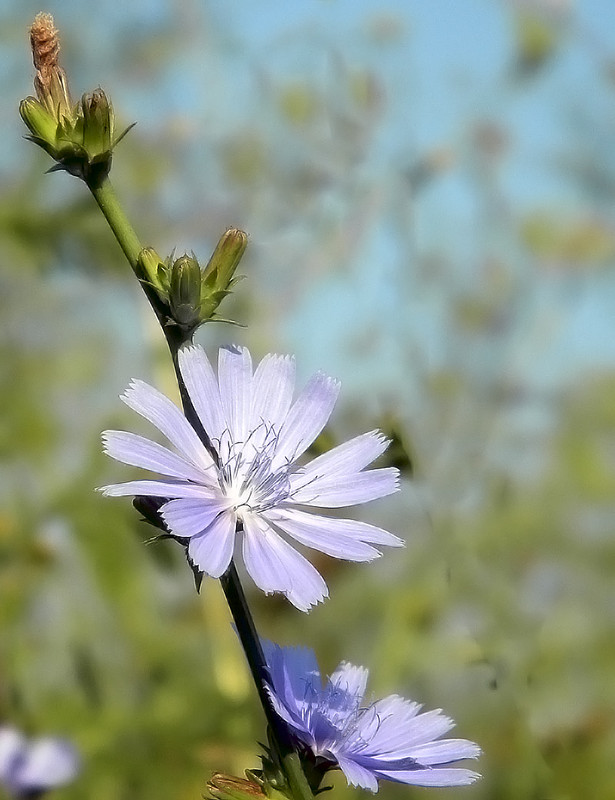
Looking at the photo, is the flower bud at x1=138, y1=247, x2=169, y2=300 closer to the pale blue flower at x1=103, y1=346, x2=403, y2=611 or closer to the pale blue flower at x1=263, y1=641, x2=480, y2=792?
the pale blue flower at x1=103, y1=346, x2=403, y2=611

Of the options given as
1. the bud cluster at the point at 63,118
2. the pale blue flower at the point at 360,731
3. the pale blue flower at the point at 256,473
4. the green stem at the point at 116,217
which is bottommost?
the pale blue flower at the point at 360,731

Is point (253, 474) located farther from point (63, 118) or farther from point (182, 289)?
point (63, 118)

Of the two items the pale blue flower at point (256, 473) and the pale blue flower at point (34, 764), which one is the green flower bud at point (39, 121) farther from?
the pale blue flower at point (34, 764)

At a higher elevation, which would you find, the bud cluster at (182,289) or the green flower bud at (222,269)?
the green flower bud at (222,269)

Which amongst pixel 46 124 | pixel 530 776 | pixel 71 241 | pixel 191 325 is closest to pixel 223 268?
pixel 191 325

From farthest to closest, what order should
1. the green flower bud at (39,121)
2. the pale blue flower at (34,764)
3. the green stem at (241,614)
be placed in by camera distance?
the pale blue flower at (34,764) < the green flower bud at (39,121) < the green stem at (241,614)

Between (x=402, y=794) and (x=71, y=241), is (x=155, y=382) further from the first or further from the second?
(x=402, y=794)

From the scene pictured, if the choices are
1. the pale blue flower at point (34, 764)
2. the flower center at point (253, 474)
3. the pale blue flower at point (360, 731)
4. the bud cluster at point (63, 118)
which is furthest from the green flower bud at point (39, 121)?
the pale blue flower at point (34, 764)

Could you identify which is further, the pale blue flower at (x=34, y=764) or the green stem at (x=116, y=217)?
the pale blue flower at (x=34, y=764)
